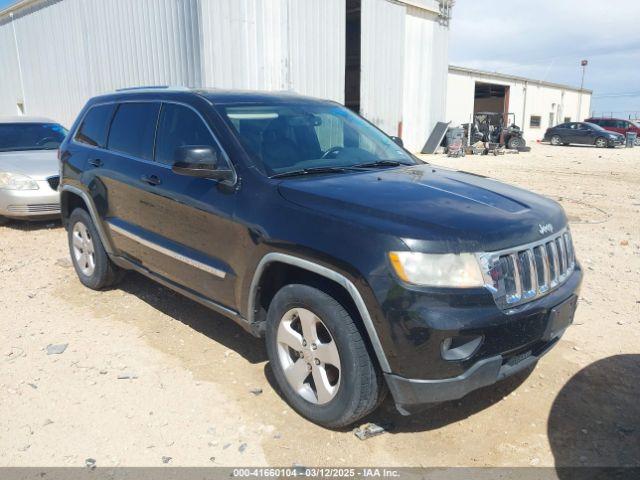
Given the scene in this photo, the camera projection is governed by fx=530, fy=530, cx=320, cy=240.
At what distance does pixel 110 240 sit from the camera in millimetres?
4641

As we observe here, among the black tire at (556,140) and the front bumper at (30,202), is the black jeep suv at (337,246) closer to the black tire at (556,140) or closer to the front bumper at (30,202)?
the front bumper at (30,202)

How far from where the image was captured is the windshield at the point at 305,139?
341cm

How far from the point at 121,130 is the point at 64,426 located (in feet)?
8.08

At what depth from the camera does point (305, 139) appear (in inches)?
146

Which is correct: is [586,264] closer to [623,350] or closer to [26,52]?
[623,350]

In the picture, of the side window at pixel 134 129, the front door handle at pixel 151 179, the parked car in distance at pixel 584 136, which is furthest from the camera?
the parked car in distance at pixel 584 136

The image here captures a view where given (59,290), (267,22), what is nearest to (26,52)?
(267,22)

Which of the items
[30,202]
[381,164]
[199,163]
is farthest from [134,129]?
[30,202]

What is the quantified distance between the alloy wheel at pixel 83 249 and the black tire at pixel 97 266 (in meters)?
0.03

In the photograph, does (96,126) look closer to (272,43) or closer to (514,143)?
(272,43)

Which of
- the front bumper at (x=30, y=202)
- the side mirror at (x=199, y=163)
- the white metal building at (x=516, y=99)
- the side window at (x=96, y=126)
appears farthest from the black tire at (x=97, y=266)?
the white metal building at (x=516, y=99)

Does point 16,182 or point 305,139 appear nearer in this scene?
point 305,139

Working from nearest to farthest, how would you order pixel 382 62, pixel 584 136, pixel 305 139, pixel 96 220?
pixel 305 139 → pixel 96 220 → pixel 382 62 → pixel 584 136

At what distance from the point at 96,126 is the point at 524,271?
3988 millimetres
